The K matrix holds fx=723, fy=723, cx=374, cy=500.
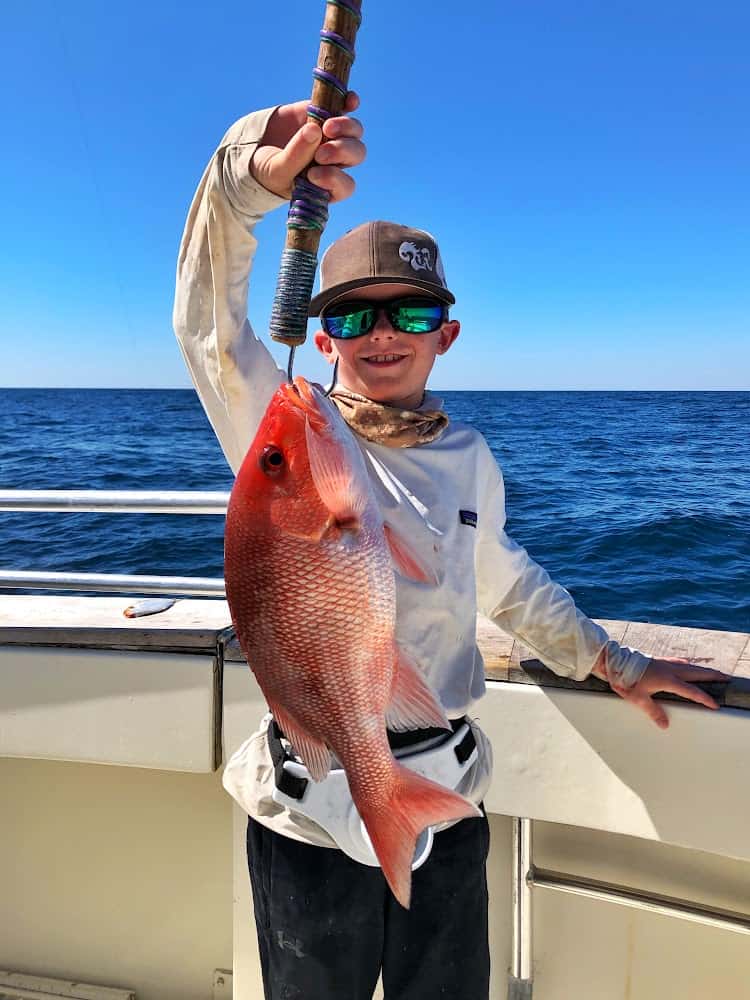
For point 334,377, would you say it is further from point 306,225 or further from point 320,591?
point 320,591

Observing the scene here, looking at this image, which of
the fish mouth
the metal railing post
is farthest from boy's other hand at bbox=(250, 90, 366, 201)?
the metal railing post

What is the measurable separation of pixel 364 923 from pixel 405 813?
0.46 metres

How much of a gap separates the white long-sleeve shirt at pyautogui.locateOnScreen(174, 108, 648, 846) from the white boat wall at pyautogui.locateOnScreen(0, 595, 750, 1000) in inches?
19.9

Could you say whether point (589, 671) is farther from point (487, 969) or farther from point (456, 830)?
point (487, 969)

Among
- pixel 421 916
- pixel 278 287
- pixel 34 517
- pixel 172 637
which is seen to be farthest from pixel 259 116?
pixel 34 517

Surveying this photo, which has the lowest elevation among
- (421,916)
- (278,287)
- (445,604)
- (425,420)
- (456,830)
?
(421,916)

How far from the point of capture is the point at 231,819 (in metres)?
2.53

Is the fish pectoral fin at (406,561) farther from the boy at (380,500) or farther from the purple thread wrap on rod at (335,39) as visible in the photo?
the purple thread wrap on rod at (335,39)

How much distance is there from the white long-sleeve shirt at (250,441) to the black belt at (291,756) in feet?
0.17

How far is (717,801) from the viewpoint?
191 centimetres

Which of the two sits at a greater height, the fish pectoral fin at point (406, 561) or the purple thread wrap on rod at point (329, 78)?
the purple thread wrap on rod at point (329, 78)

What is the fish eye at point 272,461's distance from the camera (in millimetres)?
1156

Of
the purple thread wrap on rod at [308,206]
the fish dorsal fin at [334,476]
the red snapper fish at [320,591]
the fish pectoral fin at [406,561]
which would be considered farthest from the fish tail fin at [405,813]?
the purple thread wrap on rod at [308,206]

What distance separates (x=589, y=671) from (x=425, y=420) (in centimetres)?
83
